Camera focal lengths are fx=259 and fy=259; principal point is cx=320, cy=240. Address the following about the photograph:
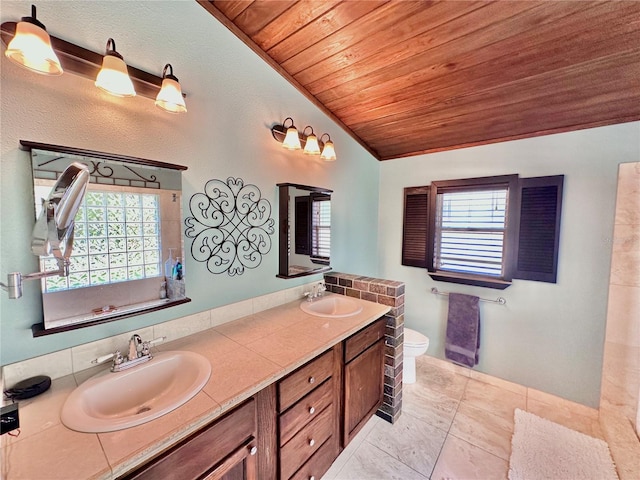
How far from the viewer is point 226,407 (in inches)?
36.9

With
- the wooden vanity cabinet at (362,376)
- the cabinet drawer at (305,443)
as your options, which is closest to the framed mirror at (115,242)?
the cabinet drawer at (305,443)

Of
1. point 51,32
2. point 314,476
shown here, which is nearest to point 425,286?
point 314,476

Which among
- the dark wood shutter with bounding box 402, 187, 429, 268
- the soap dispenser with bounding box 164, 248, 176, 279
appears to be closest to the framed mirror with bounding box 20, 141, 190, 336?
the soap dispenser with bounding box 164, 248, 176, 279

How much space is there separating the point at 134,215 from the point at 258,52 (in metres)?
1.33

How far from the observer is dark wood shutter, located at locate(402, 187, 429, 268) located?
8.96 feet

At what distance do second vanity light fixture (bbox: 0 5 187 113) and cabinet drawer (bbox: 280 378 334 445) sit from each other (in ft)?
5.15

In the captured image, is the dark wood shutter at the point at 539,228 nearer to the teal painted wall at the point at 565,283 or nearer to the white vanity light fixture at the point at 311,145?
the teal painted wall at the point at 565,283

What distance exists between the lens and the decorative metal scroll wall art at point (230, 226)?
59.4 inches

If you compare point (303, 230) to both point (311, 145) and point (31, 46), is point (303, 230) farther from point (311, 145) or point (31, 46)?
point (31, 46)

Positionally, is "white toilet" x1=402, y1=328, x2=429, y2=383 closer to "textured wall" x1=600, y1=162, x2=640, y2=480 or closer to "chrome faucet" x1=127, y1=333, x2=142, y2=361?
"textured wall" x1=600, y1=162, x2=640, y2=480

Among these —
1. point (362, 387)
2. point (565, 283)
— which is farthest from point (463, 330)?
point (362, 387)

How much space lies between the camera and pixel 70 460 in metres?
0.70

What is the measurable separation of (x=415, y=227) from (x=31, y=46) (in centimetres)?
283

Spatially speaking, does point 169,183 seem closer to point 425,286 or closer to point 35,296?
point 35,296
